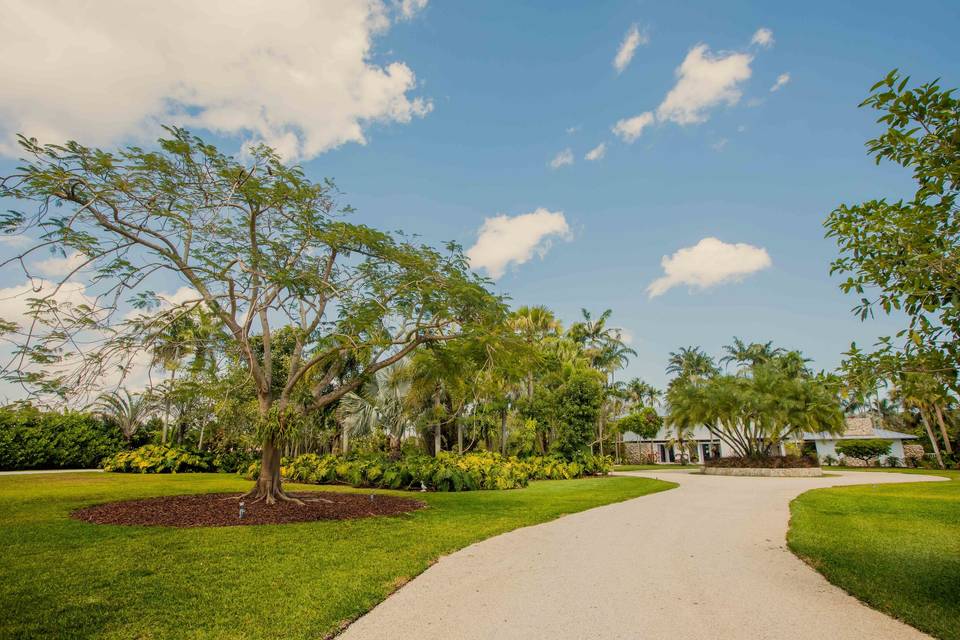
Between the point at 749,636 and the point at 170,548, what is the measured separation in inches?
282

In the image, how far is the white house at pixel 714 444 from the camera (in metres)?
42.4

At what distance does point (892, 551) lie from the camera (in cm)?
723

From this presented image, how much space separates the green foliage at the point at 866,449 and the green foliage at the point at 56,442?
173 feet

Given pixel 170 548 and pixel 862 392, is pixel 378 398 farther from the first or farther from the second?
pixel 862 392

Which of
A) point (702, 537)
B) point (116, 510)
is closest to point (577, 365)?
point (702, 537)

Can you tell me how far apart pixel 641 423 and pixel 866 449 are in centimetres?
1883

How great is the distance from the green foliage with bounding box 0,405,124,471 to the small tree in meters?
52.7

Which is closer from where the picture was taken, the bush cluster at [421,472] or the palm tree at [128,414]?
the bush cluster at [421,472]

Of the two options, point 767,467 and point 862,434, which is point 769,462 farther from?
point 862,434

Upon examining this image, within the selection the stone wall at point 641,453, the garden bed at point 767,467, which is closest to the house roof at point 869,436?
the stone wall at point 641,453

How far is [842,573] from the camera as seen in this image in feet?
19.6

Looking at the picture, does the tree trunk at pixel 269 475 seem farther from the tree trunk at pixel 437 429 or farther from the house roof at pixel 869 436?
the house roof at pixel 869 436

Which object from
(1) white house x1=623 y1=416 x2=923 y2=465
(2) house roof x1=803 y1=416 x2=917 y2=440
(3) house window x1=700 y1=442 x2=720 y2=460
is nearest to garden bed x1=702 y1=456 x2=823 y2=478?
(1) white house x1=623 y1=416 x2=923 y2=465

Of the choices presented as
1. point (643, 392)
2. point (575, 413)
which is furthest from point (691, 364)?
point (575, 413)
